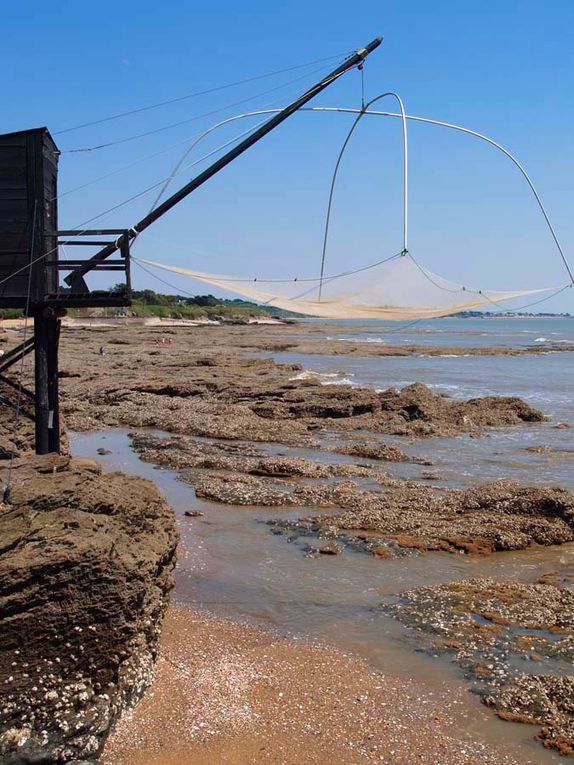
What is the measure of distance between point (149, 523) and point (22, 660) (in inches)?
71.5

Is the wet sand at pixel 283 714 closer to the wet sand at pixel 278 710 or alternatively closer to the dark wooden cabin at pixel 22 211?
the wet sand at pixel 278 710

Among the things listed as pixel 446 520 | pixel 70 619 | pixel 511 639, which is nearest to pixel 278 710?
pixel 70 619

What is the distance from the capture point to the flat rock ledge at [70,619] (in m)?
5.19

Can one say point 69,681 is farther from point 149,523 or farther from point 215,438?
point 215,438

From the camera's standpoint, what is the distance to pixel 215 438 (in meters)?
17.9

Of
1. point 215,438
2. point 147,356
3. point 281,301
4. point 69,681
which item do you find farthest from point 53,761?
point 147,356

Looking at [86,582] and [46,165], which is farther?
[46,165]

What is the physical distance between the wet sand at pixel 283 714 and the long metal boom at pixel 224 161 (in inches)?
232

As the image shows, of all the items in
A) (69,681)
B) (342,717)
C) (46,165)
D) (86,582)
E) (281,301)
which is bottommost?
(342,717)

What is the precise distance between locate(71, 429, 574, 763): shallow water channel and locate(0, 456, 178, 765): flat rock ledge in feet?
5.79

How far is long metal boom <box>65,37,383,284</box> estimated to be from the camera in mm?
10672

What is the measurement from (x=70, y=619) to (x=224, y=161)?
779 centimetres

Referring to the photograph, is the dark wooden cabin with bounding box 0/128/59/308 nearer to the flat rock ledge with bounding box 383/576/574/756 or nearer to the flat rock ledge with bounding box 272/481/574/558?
the flat rock ledge with bounding box 272/481/574/558

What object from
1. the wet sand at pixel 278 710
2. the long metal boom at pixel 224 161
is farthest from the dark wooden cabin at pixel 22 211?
the wet sand at pixel 278 710
